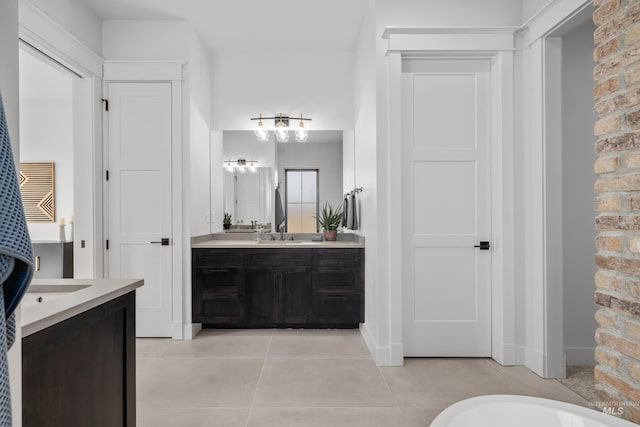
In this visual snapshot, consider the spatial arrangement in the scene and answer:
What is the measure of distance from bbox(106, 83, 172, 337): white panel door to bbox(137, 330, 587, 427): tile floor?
0.43 metres

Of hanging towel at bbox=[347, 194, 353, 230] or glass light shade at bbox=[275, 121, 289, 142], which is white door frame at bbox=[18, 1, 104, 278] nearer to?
glass light shade at bbox=[275, 121, 289, 142]

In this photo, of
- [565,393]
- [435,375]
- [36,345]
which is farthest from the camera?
[435,375]

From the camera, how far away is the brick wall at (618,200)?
1485mm

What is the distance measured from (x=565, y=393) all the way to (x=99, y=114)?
13.8 feet

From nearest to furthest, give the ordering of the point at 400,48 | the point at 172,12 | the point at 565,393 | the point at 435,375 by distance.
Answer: the point at 565,393, the point at 435,375, the point at 400,48, the point at 172,12

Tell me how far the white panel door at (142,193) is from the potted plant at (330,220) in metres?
1.59

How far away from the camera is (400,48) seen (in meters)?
2.96

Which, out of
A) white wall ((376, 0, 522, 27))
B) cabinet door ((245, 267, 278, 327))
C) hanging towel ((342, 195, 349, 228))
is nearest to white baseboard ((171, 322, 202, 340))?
cabinet door ((245, 267, 278, 327))

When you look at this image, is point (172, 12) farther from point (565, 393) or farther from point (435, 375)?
point (565, 393)

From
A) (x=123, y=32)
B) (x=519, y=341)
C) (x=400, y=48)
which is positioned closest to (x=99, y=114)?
(x=123, y=32)

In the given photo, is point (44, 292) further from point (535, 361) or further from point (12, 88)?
point (535, 361)

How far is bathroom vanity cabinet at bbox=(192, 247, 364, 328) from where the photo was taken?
3867 millimetres

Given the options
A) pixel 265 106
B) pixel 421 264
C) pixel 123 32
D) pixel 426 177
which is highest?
pixel 123 32

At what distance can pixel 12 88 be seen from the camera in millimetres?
943
